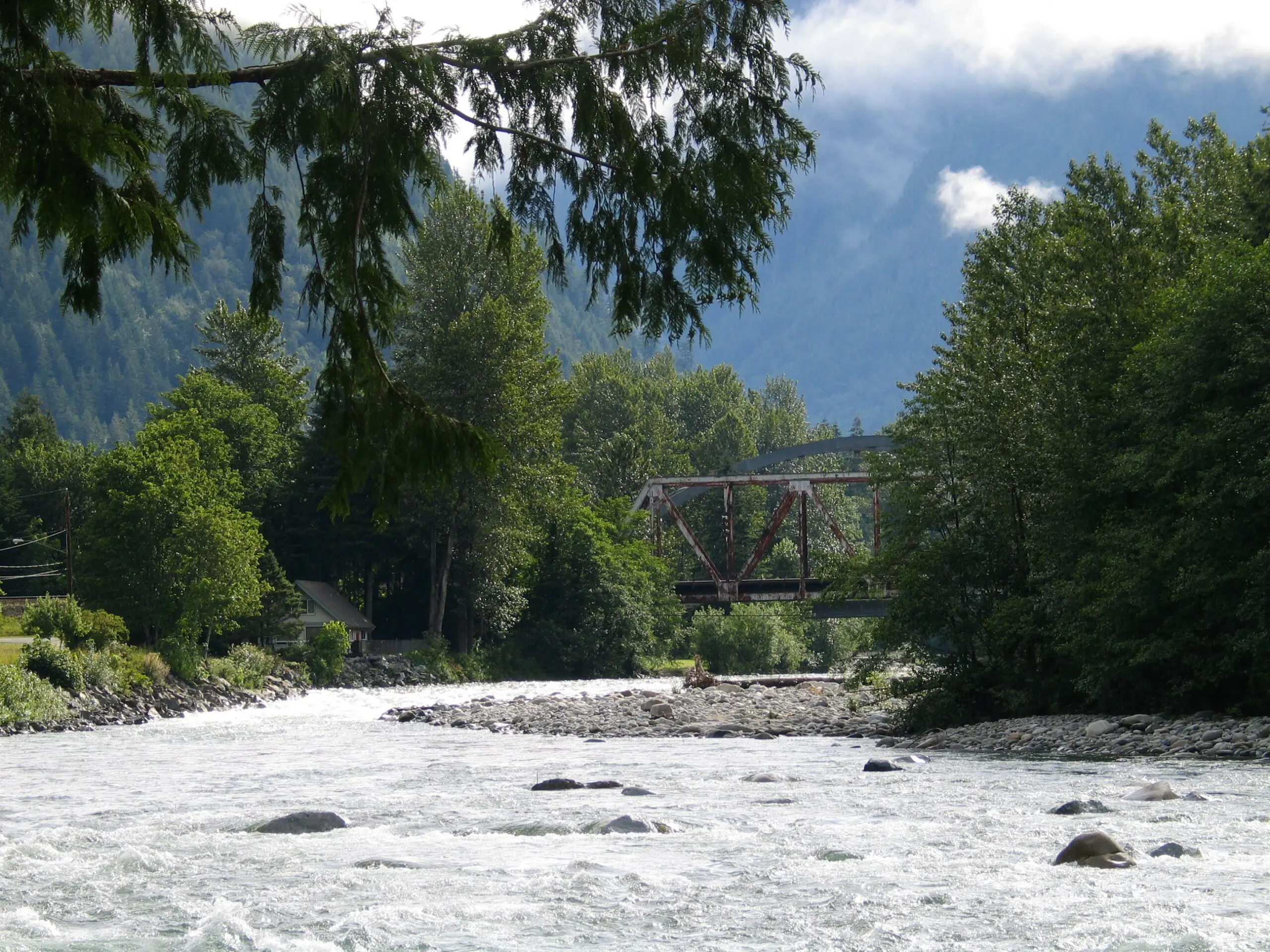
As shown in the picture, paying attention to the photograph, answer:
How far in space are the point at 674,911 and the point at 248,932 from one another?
2533 mm

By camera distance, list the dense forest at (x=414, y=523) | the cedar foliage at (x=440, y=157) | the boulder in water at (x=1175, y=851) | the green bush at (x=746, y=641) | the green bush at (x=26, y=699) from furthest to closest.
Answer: the green bush at (x=746, y=641)
the dense forest at (x=414, y=523)
the green bush at (x=26, y=699)
the boulder in water at (x=1175, y=851)
the cedar foliage at (x=440, y=157)

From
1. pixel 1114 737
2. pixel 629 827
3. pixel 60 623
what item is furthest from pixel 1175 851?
pixel 60 623

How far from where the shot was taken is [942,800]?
1370 centimetres

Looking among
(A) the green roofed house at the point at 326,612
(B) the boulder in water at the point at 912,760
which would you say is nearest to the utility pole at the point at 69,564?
(A) the green roofed house at the point at 326,612

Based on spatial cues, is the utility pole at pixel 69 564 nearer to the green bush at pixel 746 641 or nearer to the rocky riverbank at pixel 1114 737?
the green bush at pixel 746 641

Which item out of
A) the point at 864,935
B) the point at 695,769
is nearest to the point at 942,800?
the point at 695,769

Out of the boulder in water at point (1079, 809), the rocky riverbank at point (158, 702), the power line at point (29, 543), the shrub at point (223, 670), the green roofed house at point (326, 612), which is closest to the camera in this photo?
the boulder in water at point (1079, 809)

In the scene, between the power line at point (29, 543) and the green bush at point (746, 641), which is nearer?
the green bush at point (746, 641)

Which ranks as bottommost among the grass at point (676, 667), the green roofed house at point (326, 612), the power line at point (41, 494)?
the grass at point (676, 667)

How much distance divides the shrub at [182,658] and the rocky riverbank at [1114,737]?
27.3 m

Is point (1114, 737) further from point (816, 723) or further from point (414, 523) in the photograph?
point (414, 523)

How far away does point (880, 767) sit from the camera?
17.6 meters

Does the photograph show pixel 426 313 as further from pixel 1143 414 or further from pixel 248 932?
pixel 248 932

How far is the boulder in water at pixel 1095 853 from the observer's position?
9.27m
